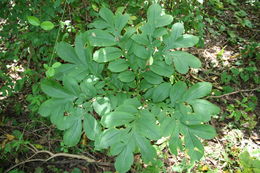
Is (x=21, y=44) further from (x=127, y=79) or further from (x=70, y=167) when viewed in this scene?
(x=127, y=79)

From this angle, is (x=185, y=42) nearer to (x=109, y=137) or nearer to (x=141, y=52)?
(x=141, y=52)

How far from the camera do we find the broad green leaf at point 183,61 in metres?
1.28

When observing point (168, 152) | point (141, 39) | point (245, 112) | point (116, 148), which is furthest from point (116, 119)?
point (245, 112)

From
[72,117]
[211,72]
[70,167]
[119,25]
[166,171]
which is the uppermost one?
[119,25]

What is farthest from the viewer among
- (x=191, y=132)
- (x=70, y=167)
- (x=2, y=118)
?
(x=2, y=118)

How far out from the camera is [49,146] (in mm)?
2383

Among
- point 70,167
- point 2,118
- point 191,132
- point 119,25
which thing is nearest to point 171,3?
point 119,25

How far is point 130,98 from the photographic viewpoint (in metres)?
1.29

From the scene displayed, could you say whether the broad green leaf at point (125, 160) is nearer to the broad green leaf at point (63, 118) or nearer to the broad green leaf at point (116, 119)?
the broad green leaf at point (116, 119)

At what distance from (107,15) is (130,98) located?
1.60 feet

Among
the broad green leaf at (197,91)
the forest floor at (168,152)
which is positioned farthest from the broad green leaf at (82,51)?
the forest floor at (168,152)

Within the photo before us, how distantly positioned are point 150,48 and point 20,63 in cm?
216

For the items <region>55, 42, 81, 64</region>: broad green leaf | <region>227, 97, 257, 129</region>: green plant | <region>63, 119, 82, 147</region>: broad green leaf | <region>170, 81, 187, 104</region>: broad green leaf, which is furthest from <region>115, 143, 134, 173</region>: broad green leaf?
Result: <region>227, 97, 257, 129</region>: green plant

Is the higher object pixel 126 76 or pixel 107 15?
pixel 107 15
